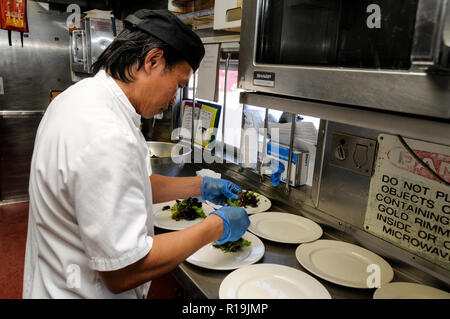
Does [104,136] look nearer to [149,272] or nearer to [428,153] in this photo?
[149,272]

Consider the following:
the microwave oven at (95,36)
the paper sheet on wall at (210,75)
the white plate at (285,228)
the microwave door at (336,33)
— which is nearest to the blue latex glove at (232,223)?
the white plate at (285,228)

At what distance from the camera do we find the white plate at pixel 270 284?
1012 millimetres

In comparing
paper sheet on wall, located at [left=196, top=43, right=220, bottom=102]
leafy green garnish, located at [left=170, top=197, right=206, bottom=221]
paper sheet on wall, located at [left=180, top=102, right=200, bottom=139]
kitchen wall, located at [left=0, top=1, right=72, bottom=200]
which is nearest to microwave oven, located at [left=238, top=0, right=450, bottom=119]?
leafy green garnish, located at [left=170, top=197, right=206, bottom=221]

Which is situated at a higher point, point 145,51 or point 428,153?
point 145,51

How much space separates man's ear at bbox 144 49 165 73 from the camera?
3.11 feet

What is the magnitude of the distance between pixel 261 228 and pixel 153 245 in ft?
2.19

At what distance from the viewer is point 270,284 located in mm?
1070

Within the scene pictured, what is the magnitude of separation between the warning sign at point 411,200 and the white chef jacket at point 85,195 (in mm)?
944

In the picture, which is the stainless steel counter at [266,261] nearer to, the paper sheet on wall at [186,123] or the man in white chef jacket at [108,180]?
the man in white chef jacket at [108,180]

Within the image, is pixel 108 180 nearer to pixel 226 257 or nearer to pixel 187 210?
pixel 226 257

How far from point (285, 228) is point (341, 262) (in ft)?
1.00

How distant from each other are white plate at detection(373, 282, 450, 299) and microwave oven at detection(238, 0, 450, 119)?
0.66 metres

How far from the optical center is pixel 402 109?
65 centimetres
